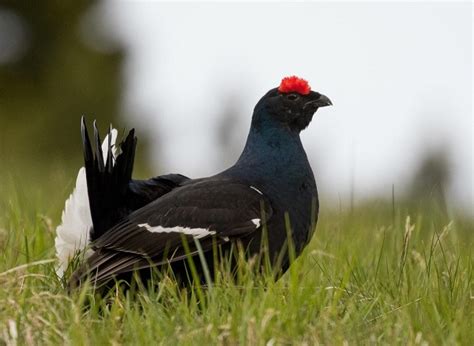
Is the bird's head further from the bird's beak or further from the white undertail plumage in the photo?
the white undertail plumage

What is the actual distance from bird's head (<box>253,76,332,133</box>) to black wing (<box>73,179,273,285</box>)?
64 centimetres

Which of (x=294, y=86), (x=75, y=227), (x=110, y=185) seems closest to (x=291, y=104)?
(x=294, y=86)

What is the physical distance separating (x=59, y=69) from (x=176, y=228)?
21.3 m

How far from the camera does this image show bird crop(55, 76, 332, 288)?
539cm

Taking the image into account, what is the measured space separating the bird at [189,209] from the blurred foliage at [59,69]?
19378 millimetres

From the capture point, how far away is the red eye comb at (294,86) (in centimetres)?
627

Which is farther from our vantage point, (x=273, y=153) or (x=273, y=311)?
(x=273, y=153)

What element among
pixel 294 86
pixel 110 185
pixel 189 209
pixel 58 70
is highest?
pixel 294 86

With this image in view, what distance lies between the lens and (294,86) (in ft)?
20.7

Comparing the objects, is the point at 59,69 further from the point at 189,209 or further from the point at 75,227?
the point at 189,209

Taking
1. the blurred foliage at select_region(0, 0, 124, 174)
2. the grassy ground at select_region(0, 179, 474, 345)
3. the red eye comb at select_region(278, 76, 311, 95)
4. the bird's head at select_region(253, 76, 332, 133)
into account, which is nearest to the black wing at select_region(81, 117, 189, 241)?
the grassy ground at select_region(0, 179, 474, 345)

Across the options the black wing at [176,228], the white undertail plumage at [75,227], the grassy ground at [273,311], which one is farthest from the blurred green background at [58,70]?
the grassy ground at [273,311]

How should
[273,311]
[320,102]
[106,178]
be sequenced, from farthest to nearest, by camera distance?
1. [320,102]
2. [106,178]
3. [273,311]

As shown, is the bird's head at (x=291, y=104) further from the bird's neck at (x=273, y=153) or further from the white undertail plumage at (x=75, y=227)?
the white undertail plumage at (x=75, y=227)
